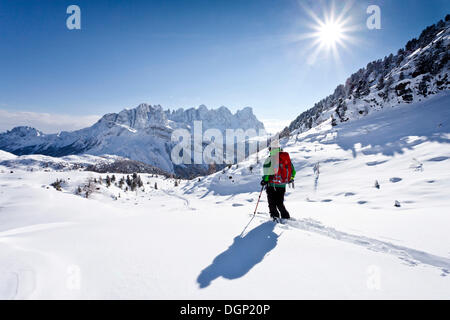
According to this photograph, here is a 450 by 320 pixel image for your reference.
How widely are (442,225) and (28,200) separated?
16982 mm

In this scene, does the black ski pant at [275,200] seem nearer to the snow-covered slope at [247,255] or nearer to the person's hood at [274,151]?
the snow-covered slope at [247,255]

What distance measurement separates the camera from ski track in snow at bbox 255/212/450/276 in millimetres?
3078

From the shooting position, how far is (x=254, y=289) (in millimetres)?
2385

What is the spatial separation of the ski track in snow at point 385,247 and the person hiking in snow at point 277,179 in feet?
2.36

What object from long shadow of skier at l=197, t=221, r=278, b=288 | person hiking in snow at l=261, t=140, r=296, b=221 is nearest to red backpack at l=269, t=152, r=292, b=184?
person hiking in snow at l=261, t=140, r=296, b=221

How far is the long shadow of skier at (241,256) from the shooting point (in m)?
2.70

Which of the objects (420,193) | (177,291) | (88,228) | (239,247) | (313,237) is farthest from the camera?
(420,193)

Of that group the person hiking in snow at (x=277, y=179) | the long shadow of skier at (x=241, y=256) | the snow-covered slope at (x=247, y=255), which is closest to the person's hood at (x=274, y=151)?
the person hiking in snow at (x=277, y=179)

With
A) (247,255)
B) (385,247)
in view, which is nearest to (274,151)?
(385,247)

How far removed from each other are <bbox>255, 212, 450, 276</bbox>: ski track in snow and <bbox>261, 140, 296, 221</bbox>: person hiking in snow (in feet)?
2.36

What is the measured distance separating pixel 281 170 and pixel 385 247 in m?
3.05
